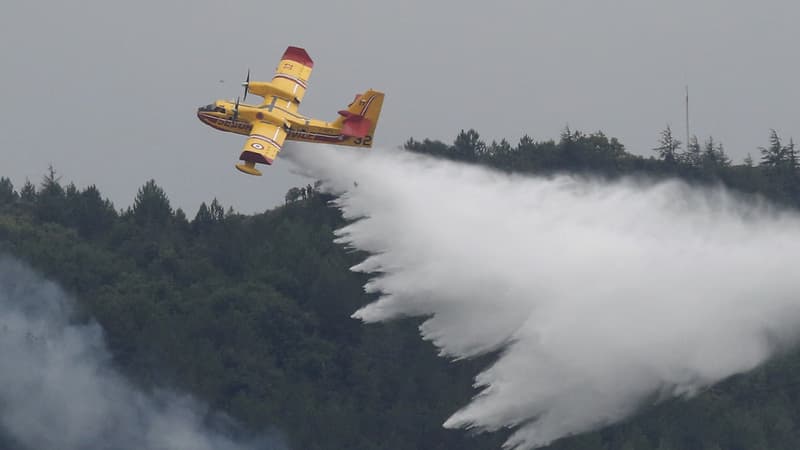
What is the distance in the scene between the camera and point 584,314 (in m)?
73.4

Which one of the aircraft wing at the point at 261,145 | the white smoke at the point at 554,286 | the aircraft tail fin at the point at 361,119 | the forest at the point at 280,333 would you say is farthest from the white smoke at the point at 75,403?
the aircraft tail fin at the point at 361,119

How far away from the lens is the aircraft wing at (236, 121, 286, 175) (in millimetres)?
70688

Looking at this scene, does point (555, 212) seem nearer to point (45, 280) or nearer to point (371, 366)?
point (371, 366)

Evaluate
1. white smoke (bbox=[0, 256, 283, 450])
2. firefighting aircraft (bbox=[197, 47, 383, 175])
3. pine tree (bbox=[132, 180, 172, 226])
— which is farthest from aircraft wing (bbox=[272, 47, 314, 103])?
pine tree (bbox=[132, 180, 172, 226])

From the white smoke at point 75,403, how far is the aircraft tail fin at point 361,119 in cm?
1194

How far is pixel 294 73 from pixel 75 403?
14231 mm

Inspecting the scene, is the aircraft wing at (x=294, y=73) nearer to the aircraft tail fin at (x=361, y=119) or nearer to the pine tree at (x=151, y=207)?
the aircraft tail fin at (x=361, y=119)

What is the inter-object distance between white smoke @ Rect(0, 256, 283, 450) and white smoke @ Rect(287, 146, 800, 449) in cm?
946

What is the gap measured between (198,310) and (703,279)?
24.7 meters

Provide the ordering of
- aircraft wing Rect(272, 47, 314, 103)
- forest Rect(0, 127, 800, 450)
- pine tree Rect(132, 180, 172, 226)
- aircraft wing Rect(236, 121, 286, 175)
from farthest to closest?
pine tree Rect(132, 180, 172, 226) < forest Rect(0, 127, 800, 450) < aircraft wing Rect(272, 47, 314, 103) < aircraft wing Rect(236, 121, 286, 175)

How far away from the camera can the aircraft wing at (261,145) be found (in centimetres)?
7069

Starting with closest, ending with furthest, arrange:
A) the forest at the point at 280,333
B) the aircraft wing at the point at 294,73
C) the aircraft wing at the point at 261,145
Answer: the aircraft wing at the point at 261,145 < the aircraft wing at the point at 294,73 < the forest at the point at 280,333

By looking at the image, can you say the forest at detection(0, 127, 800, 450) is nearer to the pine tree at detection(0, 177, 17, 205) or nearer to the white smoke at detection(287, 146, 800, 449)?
the pine tree at detection(0, 177, 17, 205)

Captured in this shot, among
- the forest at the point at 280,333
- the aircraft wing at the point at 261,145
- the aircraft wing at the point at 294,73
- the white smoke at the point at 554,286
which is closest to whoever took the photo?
the aircraft wing at the point at 261,145
